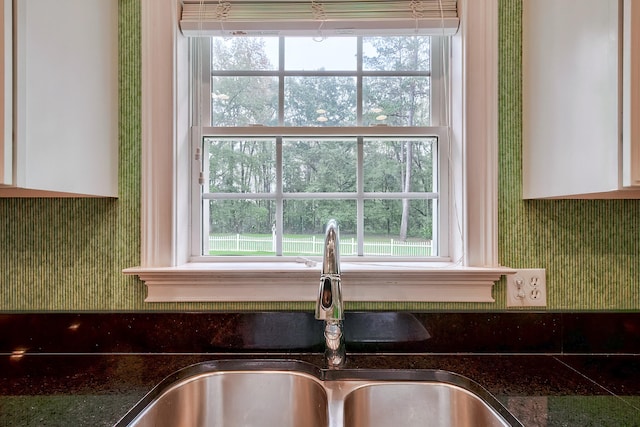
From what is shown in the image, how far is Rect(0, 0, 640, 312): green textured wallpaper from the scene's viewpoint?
3.29 feet

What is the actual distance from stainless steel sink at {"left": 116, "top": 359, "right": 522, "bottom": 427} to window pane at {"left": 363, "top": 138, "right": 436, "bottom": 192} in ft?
1.99

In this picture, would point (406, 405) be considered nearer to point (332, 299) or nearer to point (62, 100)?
point (332, 299)

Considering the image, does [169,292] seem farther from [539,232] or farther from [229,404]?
[539,232]

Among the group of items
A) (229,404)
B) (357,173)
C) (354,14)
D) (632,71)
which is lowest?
(229,404)

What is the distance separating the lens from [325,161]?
1.18m

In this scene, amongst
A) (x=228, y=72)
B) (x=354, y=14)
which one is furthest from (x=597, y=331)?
(x=228, y=72)

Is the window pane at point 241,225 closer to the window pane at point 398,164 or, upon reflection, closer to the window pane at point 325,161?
the window pane at point 325,161

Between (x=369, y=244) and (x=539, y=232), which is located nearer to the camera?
(x=539, y=232)

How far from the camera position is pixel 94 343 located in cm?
99

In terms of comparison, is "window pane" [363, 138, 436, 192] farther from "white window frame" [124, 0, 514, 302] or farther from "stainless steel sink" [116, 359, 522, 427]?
"stainless steel sink" [116, 359, 522, 427]

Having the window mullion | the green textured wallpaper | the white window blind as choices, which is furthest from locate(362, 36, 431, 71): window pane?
the window mullion

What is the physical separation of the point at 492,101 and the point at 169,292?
111cm

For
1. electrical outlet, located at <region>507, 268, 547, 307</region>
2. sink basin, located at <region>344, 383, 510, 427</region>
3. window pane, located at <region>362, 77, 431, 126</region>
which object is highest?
window pane, located at <region>362, 77, 431, 126</region>

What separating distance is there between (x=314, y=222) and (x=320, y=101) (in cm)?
43
